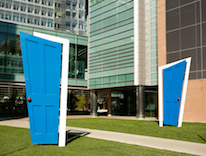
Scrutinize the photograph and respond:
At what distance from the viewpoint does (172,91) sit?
2003 cm

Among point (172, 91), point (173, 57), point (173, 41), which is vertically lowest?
point (172, 91)

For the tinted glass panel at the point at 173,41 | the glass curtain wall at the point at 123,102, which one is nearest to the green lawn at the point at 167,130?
the tinted glass panel at the point at 173,41

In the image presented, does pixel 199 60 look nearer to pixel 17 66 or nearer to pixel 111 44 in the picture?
pixel 111 44

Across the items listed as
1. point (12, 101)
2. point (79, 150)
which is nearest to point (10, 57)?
point (12, 101)

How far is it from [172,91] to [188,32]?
11058 millimetres

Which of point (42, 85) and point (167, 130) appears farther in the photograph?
point (167, 130)

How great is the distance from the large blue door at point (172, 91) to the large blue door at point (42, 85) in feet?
38.3

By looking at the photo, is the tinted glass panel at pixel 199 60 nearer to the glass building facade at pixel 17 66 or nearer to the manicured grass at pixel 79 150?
the manicured grass at pixel 79 150

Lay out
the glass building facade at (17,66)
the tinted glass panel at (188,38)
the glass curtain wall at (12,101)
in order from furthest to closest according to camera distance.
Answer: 1. the glass curtain wall at (12,101)
2. the glass building facade at (17,66)
3. the tinted glass panel at (188,38)

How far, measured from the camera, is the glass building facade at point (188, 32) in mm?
27031

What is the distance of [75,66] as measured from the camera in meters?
41.5

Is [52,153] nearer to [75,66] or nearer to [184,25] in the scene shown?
[184,25]

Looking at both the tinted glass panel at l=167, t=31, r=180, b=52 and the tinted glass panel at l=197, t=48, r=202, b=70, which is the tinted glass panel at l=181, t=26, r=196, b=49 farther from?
the tinted glass panel at l=197, t=48, r=202, b=70

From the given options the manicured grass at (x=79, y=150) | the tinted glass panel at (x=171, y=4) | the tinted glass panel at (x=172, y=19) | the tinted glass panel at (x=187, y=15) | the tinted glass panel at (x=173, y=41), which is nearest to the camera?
the manicured grass at (x=79, y=150)
